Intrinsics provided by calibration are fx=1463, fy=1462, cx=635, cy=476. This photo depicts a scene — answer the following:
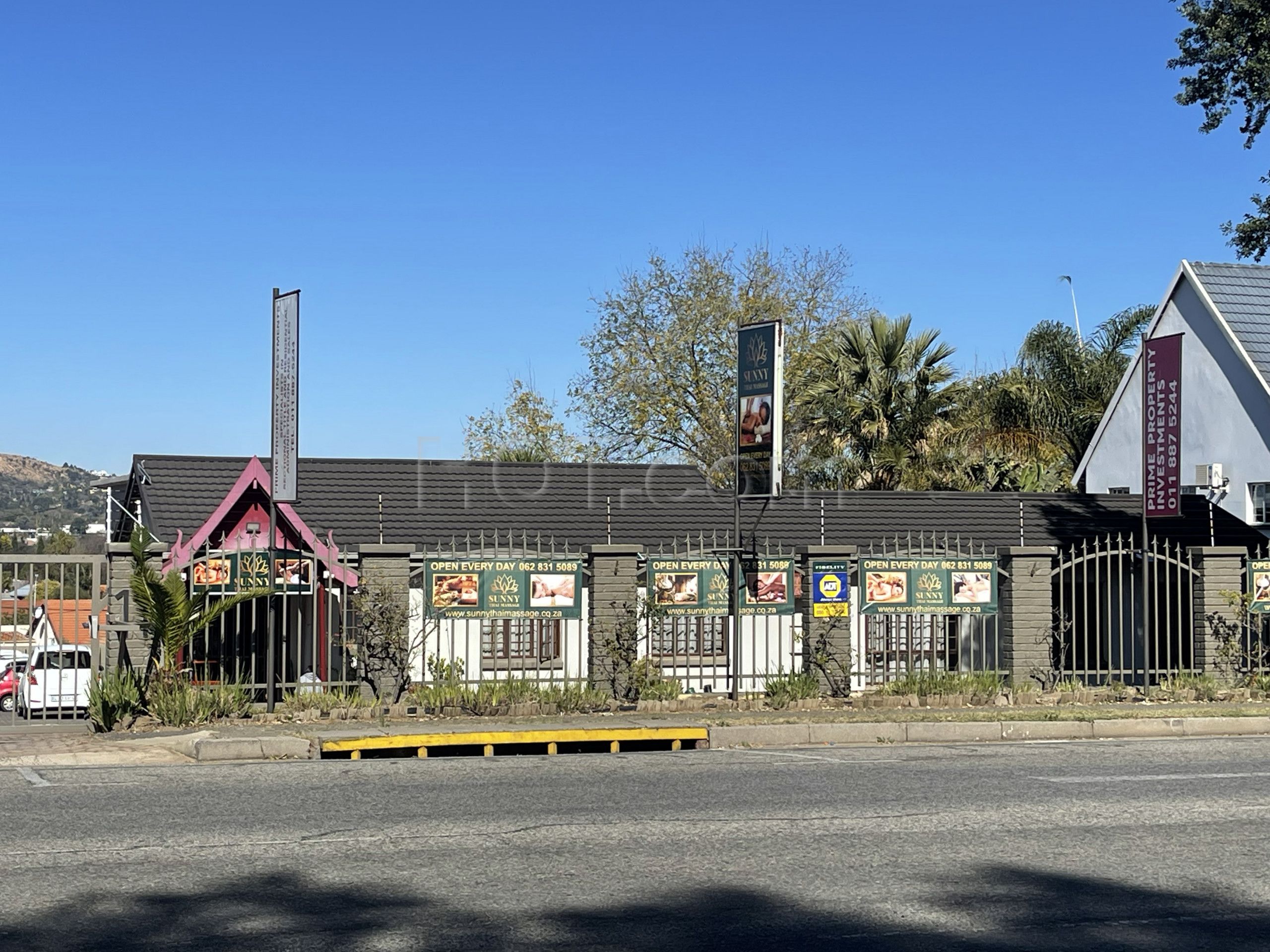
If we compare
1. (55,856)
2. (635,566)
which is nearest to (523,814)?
(55,856)

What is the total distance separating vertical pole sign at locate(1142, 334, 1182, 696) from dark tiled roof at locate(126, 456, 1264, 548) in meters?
4.44

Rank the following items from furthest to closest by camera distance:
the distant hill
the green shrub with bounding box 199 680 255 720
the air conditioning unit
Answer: the distant hill, the air conditioning unit, the green shrub with bounding box 199 680 255 720

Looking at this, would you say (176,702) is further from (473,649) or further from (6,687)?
(6,687)

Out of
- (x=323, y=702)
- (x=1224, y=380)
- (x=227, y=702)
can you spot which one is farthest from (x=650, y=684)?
(x=1224, y=380)

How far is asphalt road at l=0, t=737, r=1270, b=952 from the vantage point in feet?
23.0

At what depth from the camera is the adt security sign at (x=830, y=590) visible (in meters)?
19.1

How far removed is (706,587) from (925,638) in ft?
22.6

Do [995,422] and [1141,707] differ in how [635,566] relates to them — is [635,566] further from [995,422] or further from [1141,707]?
[995,422]

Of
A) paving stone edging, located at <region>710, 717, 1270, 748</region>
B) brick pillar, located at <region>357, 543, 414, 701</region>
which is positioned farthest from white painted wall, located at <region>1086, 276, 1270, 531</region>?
brick pillar, located at <region>357, 543, 414, 701</region>

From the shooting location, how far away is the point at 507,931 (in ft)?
22.8

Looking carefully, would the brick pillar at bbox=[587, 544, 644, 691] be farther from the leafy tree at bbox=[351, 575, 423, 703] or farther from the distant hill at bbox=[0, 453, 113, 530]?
the distant hill at bbox=[0, 453, 113, 530]

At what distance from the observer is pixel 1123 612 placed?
78.3 ft

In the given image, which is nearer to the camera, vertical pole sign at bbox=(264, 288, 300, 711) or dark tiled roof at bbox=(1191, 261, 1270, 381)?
vertical pole sign at bbox=(264, 288, 300, 711)

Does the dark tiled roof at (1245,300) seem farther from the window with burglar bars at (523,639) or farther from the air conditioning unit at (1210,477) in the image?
the window with burglar bars at (523,639)
